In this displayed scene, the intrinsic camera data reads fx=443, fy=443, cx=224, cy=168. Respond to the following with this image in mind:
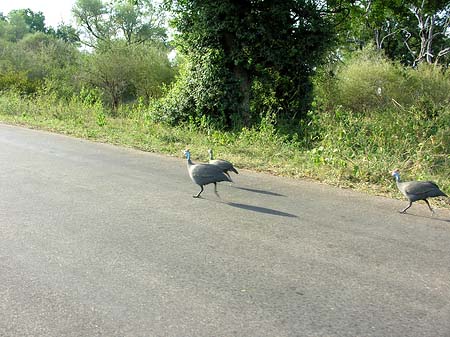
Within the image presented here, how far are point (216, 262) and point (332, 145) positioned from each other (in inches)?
232

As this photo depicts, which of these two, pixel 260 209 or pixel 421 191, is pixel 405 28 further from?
pixel 260 209

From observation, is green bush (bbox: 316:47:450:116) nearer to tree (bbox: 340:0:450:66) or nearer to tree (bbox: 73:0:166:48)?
tree (bbox: 340:0:450:66)

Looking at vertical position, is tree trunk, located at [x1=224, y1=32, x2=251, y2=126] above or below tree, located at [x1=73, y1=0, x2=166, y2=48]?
below

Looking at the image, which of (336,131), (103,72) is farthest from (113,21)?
(336,131)

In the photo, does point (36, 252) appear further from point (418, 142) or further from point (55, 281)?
point (418, 142)

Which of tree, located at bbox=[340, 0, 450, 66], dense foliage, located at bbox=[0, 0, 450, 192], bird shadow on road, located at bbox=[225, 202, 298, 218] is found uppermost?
tree, located at bbox=[340, 0, 450, 66]

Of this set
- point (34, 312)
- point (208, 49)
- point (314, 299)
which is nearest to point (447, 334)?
point (314, 299)

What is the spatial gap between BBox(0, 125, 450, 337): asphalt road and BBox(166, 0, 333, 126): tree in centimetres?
713

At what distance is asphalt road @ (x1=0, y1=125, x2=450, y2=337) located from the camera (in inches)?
139

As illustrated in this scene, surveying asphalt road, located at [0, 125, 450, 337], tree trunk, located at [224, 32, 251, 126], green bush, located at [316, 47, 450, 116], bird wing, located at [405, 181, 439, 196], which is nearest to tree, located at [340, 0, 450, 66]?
green bush, located at [316, 47, 450, 116]

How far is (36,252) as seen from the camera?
486 centimetres

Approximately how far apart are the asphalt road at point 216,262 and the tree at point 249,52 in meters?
7.13

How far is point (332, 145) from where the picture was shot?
9797 millimetres

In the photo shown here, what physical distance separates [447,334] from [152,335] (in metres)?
2.22
